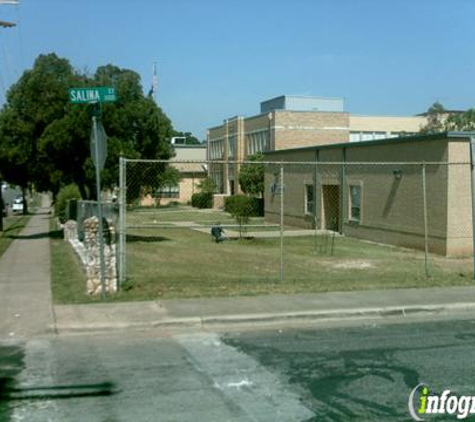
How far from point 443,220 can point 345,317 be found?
36.0 feet

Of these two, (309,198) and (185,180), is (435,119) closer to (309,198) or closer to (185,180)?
(185,180)

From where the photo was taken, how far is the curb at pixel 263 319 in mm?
9507

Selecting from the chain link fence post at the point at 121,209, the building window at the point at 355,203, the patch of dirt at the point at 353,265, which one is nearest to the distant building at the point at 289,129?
the building window at the point at 355,203

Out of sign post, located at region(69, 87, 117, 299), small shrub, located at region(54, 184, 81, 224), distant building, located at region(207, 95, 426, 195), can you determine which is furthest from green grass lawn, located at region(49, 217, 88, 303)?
distant building, located at region(207, 95, 426, 195)

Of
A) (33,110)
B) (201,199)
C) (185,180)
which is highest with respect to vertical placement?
(33,110)

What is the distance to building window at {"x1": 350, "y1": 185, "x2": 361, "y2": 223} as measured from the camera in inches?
1044

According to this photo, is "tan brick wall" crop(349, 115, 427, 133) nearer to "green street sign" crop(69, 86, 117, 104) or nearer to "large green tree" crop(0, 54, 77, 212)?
"large green tree" crop(0, 54, 77, 212)

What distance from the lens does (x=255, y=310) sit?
10.5m

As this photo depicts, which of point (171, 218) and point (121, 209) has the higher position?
point (121, 209)

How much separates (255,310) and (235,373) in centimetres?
328

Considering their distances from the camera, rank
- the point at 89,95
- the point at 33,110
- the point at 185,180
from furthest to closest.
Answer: the point at 185,180, the point at 33,110, the point at 89,95

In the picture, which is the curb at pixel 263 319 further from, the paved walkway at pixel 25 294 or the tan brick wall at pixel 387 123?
the tan brick wall at pixel 387 123

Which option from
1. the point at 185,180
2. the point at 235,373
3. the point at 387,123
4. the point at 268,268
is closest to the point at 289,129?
the point at 185,180

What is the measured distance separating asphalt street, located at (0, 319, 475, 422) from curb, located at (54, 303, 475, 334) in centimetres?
27
